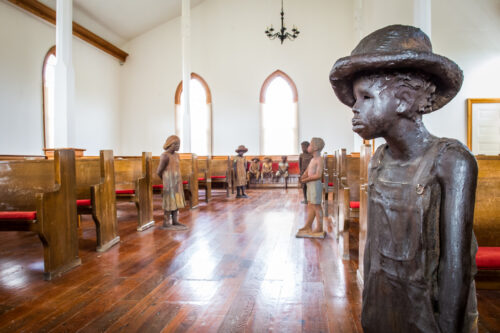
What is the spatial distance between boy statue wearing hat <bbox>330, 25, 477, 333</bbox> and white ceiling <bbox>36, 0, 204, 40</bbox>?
10633 mm

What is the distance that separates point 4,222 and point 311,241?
3125 mm

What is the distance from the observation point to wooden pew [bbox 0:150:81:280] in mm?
2691

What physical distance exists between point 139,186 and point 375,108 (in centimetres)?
417

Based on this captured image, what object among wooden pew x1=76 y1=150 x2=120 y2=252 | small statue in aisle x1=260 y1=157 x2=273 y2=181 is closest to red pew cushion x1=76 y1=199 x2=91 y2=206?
wooden pew x1=76 y1=150 x2=120 y2=252

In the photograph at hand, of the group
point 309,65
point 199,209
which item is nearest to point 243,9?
point 309,65

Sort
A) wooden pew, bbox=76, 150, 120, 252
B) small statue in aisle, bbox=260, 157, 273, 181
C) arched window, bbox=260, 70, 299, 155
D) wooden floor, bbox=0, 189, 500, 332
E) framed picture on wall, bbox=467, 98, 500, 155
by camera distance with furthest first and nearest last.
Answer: arched window, bbox=260, 70, 299, 155 → small statue in aisle, bbox=260, 157, 273, 181 → framed picture on wall, bbox=467, 98, 500, 155 → wooden pew, bbox=76, 150, 120, 252 → wooden floor, bbox=0, 189, 500, 332

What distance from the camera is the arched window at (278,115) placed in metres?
11.9

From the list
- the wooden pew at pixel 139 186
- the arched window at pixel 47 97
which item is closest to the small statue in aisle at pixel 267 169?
the wooden pew at pixel 139 186

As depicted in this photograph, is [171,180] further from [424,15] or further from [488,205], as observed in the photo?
[424,15]

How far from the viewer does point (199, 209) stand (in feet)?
20.8

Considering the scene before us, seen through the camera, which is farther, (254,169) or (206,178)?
(254,169)

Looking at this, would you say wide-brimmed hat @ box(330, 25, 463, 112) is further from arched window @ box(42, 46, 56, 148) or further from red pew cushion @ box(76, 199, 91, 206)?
arched window @ box(42, 46, 56, 148)

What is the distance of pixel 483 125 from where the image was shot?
6.54m

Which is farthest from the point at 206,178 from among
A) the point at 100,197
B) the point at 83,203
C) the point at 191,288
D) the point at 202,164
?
the point at 191,288
